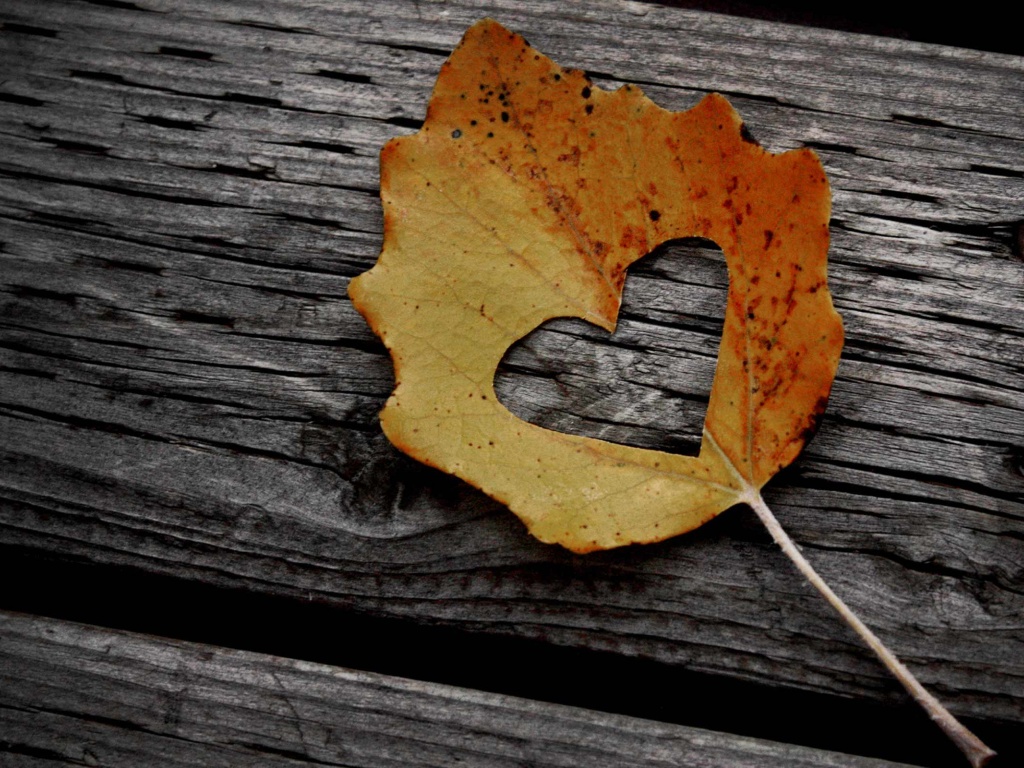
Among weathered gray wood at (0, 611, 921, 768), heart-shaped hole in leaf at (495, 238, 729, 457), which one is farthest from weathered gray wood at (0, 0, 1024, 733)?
weathered gray wood at (0, 611, 921, 768)

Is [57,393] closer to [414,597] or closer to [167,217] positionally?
[167,217]

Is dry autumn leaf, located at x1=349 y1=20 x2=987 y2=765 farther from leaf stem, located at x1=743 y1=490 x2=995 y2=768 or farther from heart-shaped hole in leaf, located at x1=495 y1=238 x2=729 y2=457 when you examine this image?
heart-shaped hole in leaf, located at x1=495 y1=238 x2=729 y2=457

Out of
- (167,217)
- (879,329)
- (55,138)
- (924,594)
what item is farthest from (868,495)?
(55,138)

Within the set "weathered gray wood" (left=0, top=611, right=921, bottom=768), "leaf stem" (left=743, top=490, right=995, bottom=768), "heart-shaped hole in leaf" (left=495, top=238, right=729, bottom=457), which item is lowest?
"weathered gray wood" (left=0, top=611, right=921, bottom=768)

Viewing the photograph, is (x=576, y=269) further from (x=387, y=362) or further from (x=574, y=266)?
(x=387, y=362)

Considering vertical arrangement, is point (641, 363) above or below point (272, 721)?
above

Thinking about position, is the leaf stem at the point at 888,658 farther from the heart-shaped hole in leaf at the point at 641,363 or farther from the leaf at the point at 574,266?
the heart-shaped hole in leaf at the point at 641,363

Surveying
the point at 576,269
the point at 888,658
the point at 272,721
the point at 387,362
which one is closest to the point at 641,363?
the point at 576,269

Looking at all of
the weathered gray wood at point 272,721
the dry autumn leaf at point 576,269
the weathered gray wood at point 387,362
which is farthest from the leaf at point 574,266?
the weathered gray wood at point 272,721
